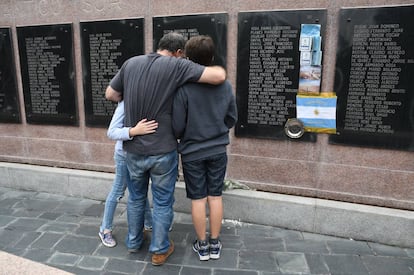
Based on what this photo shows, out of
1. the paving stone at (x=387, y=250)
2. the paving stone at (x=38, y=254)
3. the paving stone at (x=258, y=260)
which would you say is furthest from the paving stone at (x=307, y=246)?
the paving stone at (x=38, y=254)

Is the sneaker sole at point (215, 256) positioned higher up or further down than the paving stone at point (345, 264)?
higher up

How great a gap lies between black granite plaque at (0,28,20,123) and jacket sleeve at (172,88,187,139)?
10.1 feet

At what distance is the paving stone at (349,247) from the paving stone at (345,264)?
91 mm

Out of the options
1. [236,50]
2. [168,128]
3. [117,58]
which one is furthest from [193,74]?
[117,58]

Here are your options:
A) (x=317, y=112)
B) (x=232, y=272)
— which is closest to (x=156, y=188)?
(x=232, y=272)

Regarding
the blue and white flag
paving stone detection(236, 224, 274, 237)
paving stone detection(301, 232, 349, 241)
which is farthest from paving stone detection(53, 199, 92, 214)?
the blue and white flag

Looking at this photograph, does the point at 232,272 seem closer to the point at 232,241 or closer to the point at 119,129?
the point at 232,241

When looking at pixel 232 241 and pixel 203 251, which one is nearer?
pixel 203 251

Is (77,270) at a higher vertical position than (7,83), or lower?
lower

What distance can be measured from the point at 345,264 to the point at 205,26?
2751mm

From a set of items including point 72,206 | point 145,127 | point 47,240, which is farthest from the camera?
point 72,206

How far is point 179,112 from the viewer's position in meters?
→ 2.81

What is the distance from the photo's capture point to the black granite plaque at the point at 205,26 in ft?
12.0

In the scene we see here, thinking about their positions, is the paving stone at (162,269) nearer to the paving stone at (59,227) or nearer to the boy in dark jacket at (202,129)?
the boy in dark jacket at (202,129)
